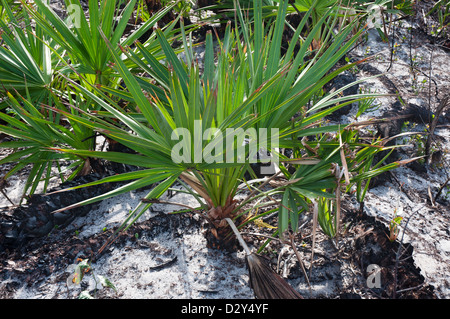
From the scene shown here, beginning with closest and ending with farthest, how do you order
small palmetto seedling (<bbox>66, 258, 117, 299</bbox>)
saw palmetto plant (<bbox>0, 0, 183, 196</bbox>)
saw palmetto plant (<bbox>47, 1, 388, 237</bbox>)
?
saw palmetto plant (<bbox>47, 1, 388, 237</bbox>) → small palmetto seedling (<bbox>66, 258, 117, 299</bbox>) → saw palmetto plant (<bbox>0, 0, 183, 196</bbox>)

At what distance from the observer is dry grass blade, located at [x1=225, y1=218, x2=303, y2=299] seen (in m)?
1.33

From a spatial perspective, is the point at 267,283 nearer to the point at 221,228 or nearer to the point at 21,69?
the point at 221,228

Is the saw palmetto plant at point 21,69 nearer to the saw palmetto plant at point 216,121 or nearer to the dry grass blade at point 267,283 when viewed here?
the saw palmetto plant at point 216,121

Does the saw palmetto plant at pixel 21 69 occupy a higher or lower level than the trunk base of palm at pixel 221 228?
higher

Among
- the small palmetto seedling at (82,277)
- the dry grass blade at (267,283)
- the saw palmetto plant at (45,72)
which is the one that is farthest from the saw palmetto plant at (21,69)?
the dry grass blade at (267,283)

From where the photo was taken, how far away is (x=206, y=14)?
3666mm

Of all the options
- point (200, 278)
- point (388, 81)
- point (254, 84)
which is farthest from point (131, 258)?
point (388, 81)

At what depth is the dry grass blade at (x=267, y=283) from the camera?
133 centimetres

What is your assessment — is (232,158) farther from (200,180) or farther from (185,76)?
(185,76)

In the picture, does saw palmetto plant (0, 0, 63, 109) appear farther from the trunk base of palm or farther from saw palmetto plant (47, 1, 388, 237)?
the trunk base of palm

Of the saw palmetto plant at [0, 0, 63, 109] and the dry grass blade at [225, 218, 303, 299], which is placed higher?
the saw palmetto plant at [0, 0, 63, 109]

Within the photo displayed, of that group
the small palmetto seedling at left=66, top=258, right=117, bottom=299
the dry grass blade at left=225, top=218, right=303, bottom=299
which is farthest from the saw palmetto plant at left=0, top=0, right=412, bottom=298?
the small palmetto seedling at left=66, top=258, right=117, bottom=299

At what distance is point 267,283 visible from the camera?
135cm

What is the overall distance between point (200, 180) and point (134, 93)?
46 cm
